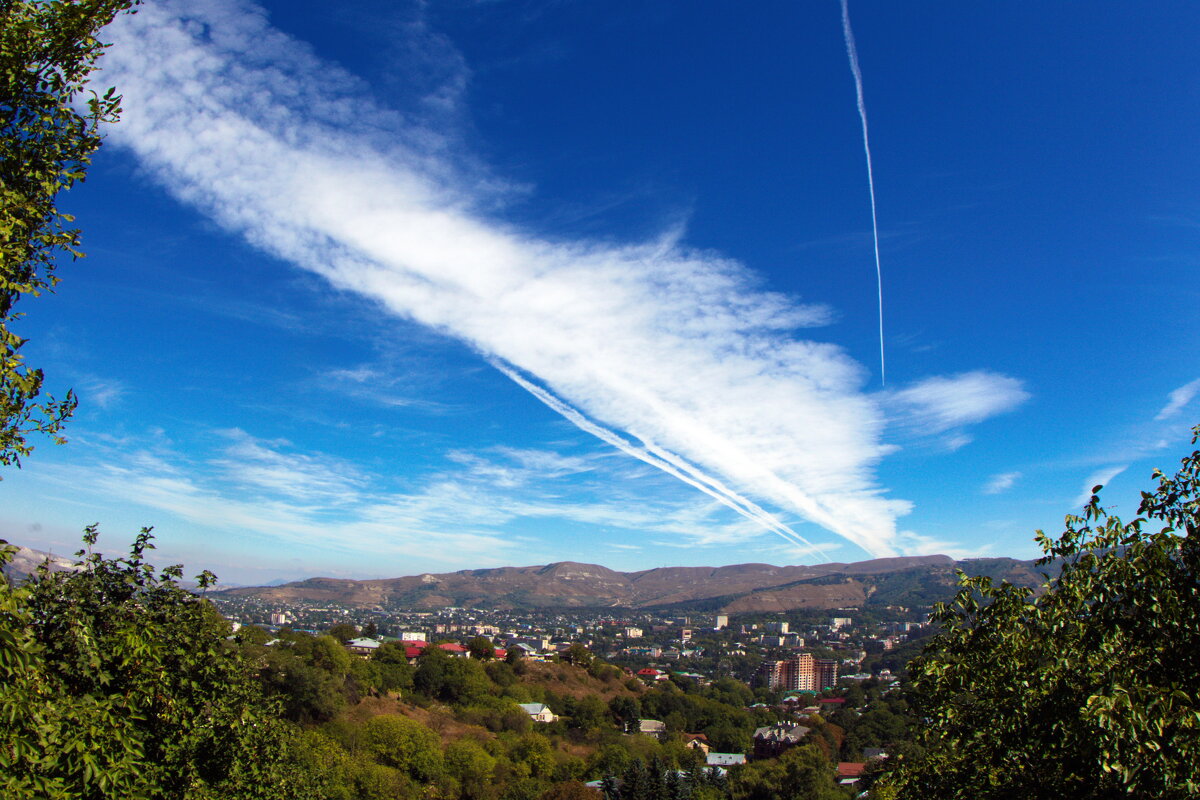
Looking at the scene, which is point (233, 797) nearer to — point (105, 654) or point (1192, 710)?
point (105, 654)

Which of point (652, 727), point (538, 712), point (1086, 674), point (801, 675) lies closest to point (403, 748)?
point (538, 712)

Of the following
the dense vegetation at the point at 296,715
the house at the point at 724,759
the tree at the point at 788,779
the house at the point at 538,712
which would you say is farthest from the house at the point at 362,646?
the tree at the point at 788,779

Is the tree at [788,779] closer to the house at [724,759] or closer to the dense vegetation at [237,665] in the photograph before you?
the house at [724,759]

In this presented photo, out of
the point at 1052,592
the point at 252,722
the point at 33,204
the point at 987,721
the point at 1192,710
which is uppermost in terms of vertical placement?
the point at 33,204

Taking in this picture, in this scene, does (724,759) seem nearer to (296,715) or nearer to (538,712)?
(538,712)

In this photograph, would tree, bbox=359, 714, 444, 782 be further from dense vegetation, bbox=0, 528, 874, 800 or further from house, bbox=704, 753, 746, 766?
house, bbox=704, 753, 746, 766

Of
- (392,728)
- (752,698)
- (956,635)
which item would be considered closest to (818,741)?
(392,728)

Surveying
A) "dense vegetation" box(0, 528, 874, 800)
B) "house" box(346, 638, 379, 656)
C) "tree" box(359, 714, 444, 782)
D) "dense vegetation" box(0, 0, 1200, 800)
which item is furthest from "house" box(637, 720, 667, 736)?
"dense vegetation" box(0, 0, 1200, 800)

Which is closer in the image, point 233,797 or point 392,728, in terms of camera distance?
point 233,797
